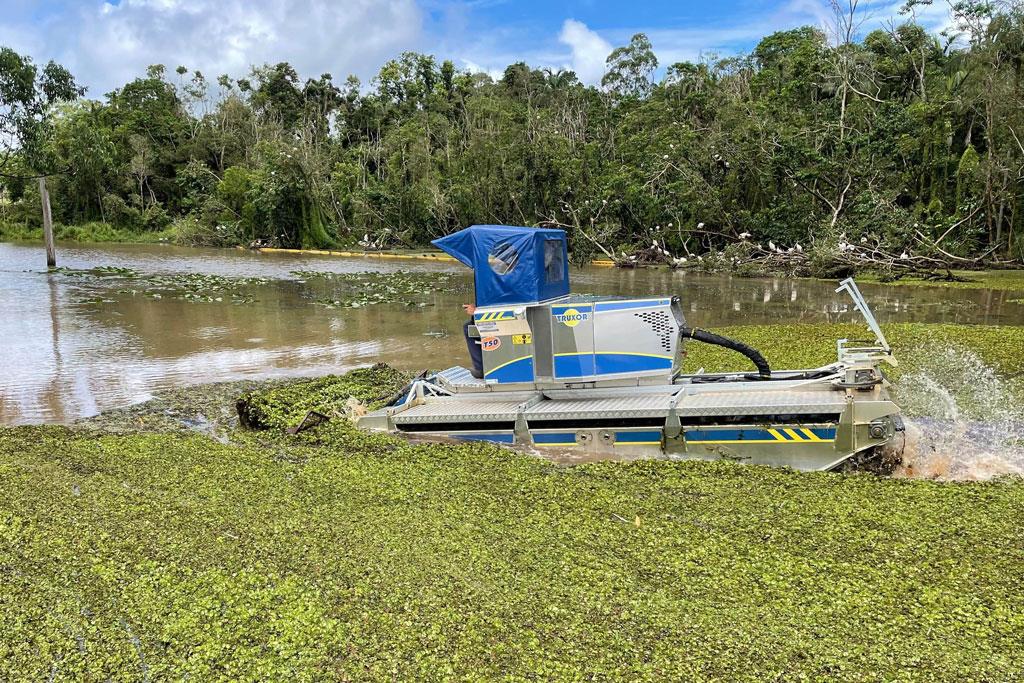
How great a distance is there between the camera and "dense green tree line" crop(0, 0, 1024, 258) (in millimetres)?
30625

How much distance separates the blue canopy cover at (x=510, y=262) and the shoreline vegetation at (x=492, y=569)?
1779mm

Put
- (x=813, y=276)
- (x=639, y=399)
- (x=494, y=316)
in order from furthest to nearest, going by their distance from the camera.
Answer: (x=813, y=276)
(x=494, y=316)
(x=639, y=399)

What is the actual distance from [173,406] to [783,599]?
9.23 meters

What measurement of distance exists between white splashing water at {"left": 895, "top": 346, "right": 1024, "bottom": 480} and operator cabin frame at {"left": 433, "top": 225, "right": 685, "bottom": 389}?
2.76 m

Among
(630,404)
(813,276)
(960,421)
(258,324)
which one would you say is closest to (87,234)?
(258,324)

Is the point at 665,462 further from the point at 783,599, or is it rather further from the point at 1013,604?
the point at 1013,604

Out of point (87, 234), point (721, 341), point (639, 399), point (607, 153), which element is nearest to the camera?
point (639, 399)

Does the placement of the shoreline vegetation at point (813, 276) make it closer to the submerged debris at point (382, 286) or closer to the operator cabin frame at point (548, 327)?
the submerged debris at point (382, 286)

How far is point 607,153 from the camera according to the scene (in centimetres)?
4812

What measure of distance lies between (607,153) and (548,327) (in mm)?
41249

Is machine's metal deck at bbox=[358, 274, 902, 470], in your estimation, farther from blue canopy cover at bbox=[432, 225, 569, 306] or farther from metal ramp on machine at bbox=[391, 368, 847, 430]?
blue canopy cover at bbox=[432, 225, 569, 306]

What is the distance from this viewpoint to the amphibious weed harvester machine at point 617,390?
754 centimetres

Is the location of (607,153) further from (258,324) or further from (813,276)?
(258,324)

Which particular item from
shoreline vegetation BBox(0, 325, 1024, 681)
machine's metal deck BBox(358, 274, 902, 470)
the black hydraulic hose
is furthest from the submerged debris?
shoreline vegetation BBox(0, 325, 1024, 681)
